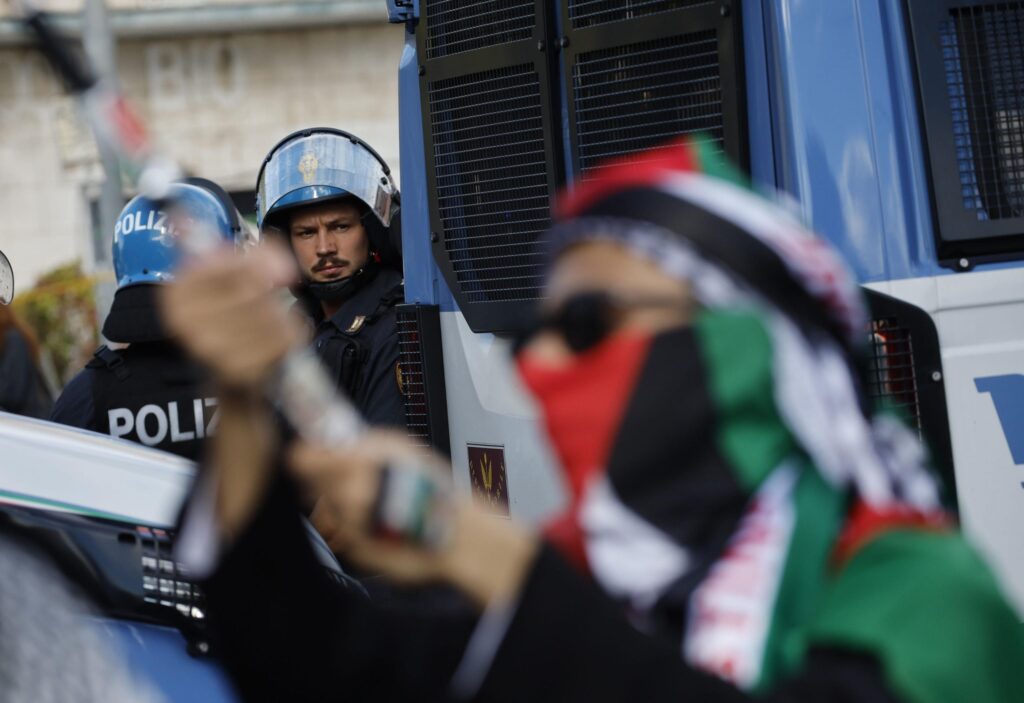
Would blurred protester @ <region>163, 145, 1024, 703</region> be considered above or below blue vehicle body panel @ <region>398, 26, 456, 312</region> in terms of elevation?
below

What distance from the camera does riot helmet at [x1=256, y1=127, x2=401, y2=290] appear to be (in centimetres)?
571

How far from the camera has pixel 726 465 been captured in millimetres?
1558

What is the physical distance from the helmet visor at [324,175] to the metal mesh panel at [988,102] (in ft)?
8.05

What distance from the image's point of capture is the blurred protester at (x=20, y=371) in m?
7.96

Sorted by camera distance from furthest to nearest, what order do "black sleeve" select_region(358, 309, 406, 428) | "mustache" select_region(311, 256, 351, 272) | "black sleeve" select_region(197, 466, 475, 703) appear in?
"mustache" select_region(311, 256, 351, 272) → "black sleeve" select_region(358, 309, 406, 428) → "black sleeve" select_region(197, 466, 475, 703)

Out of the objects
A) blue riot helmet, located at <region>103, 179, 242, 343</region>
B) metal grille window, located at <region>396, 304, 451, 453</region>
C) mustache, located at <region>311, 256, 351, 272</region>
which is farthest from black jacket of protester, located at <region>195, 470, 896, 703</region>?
mustache, located at <region>311, 256, 351, 272</region>

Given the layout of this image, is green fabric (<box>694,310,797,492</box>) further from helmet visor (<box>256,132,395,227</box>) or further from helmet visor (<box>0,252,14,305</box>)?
helmet visor (<box>0,252,14,305</box>)

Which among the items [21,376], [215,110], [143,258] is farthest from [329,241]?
[215,110]

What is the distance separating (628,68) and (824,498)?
8.32ft

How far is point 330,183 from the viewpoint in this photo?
5.73 m

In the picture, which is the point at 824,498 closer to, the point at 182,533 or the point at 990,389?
the point at 182,533

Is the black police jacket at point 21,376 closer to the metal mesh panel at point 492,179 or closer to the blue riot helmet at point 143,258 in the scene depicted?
the blue riot helmet at point 143,258

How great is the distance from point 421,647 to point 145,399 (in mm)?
3259

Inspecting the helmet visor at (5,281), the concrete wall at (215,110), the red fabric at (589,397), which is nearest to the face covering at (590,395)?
the red fabric at (589,397)
